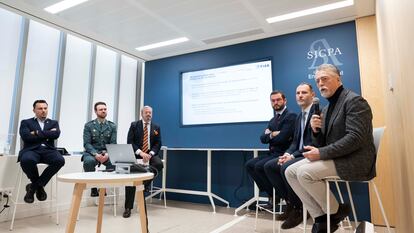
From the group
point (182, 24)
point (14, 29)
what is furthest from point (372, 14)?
point (14, 29)

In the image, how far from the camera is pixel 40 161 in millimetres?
3053

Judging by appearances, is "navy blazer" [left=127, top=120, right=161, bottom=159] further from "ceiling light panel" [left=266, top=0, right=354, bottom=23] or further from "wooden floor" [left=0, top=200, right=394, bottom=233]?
"ceiling light panel" [left=266, top=0, right=354, bottom=23]

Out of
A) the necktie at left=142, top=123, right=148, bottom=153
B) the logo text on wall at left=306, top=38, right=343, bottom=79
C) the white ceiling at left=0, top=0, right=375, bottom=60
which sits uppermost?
the white ceiling at left=0, top=0, right=375, bottom=60

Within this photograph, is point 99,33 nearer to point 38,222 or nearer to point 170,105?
point 170,105

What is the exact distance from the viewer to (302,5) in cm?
325

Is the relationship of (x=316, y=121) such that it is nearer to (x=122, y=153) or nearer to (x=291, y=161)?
(x=291, y=161)

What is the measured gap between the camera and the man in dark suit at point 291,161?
7.54ft

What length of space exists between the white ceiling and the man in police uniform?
1.17 m

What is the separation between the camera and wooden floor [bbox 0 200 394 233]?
2719 millimetres

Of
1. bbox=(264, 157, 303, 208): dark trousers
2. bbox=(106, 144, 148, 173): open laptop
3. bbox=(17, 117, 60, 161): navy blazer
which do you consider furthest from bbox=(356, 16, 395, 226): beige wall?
bbox=(17, 117, 60, 161): navy blazer

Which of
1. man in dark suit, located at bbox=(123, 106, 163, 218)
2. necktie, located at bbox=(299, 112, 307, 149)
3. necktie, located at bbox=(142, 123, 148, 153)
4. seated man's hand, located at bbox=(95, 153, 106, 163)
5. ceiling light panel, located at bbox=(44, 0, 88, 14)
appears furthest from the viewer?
necktie, located at bbox=(142, 123, 148, 153)

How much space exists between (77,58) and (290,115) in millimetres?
3316

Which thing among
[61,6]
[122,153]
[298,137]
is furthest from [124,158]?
[61,6]

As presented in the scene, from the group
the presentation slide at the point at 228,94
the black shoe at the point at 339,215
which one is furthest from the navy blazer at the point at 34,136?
the black shoe at the point at 339,215
